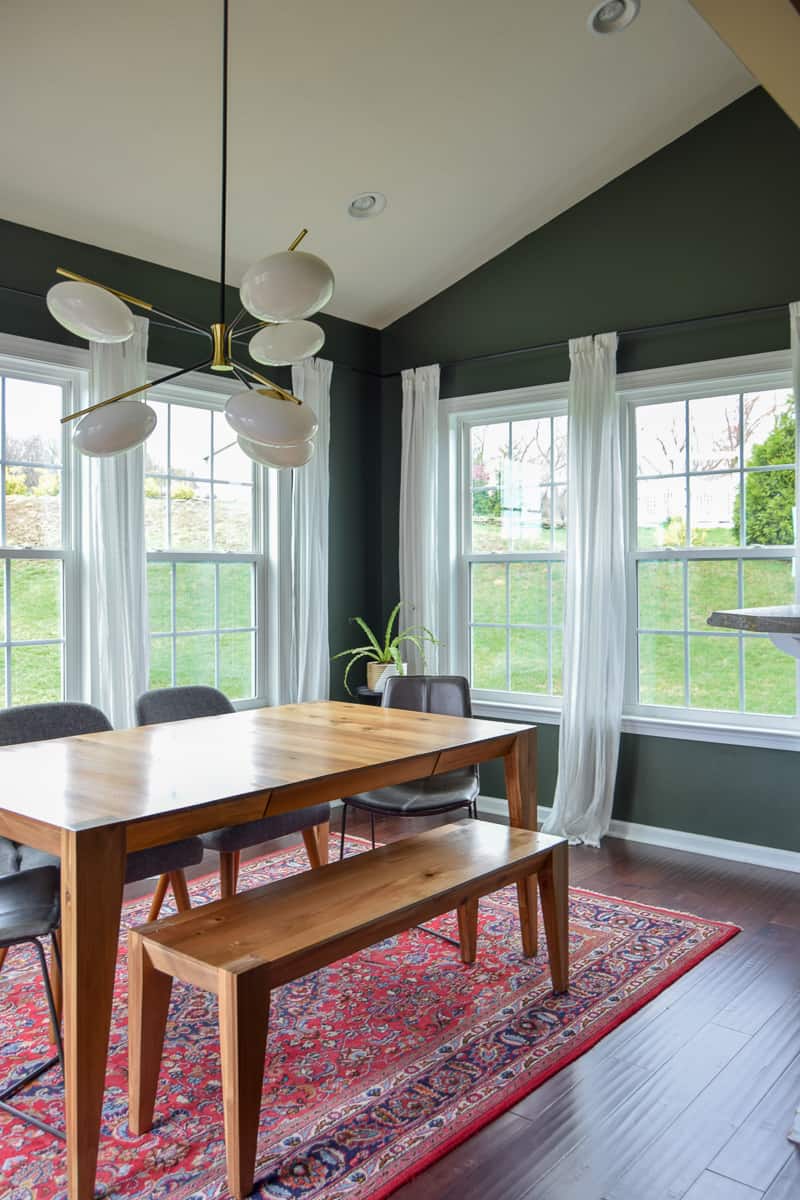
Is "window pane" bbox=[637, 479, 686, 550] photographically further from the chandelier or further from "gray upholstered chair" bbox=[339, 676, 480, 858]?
the chandelier

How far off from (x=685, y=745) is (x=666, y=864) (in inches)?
22.5

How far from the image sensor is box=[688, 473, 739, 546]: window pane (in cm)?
430

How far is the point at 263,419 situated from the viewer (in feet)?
8.45

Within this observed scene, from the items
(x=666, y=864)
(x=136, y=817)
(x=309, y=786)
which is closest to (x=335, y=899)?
(x=309, y=786)

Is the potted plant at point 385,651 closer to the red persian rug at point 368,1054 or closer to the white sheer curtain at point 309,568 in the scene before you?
the white sheer curtain at point 309,568

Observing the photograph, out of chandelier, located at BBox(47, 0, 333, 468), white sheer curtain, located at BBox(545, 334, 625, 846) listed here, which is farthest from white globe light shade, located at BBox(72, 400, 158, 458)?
white sheer curtain, located at BBox(545, 334, 625, 846)

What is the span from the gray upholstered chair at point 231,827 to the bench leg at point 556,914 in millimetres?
774

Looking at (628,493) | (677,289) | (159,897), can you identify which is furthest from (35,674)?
(677,289)

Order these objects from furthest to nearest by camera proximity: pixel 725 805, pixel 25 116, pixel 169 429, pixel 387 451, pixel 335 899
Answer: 1. pixel 387 451
2. pixel 169 429
3. pixel 725 805
4. pixel 25 116
5. pixel 335 899

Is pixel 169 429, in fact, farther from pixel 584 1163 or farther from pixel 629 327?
pixel 584 1163

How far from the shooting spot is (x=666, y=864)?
4113 millimetres

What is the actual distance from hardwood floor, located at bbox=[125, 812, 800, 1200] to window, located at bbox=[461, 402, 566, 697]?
6.75ft

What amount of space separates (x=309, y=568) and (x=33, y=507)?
1.50 m

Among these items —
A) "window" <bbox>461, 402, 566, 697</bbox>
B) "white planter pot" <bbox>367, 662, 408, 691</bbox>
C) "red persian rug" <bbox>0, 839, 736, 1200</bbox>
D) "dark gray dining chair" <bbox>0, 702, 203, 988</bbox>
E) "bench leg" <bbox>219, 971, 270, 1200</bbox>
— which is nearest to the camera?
"bench leg" <bbox>219, 971, 270, 1200</bbox>
